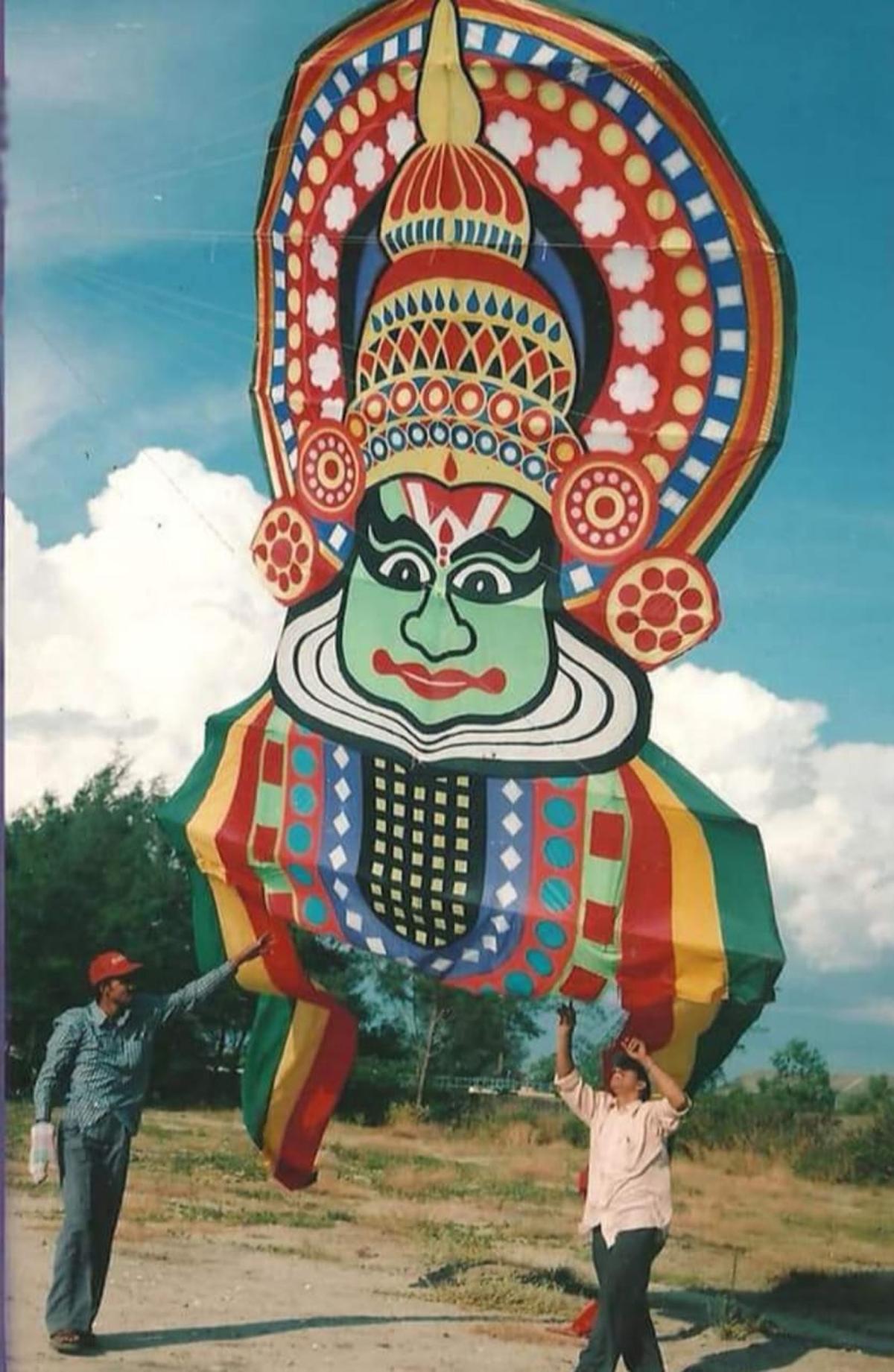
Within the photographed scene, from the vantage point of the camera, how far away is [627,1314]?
3832mm

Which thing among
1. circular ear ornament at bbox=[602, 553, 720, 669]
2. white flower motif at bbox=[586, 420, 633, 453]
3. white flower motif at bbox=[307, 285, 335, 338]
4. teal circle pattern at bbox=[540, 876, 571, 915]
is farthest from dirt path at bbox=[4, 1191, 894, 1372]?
Answer: white flower motif at bbox=[307, 285, 335, 338]

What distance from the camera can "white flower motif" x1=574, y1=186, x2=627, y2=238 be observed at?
407cm

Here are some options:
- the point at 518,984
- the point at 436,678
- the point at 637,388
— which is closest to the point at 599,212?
the point at 637,388

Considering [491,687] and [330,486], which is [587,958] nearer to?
[491,687]

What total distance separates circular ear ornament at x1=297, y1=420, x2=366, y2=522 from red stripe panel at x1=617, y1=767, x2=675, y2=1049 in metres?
0.91

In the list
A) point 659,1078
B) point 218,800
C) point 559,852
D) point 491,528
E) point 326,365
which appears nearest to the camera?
point 659,1078

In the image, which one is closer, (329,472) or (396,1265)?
(396,1265)

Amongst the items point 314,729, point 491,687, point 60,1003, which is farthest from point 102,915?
point 491,687

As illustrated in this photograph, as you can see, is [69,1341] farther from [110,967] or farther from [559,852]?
[559,852]

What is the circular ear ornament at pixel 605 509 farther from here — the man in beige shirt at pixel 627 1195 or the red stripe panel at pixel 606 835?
the man in beige shirt at pixel 627 1195

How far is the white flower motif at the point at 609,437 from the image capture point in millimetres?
4121

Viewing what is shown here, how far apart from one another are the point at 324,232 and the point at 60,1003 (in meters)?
1.82

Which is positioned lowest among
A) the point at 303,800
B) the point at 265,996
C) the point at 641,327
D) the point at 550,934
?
the point at 265,996

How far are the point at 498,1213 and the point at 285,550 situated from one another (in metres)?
1.51
